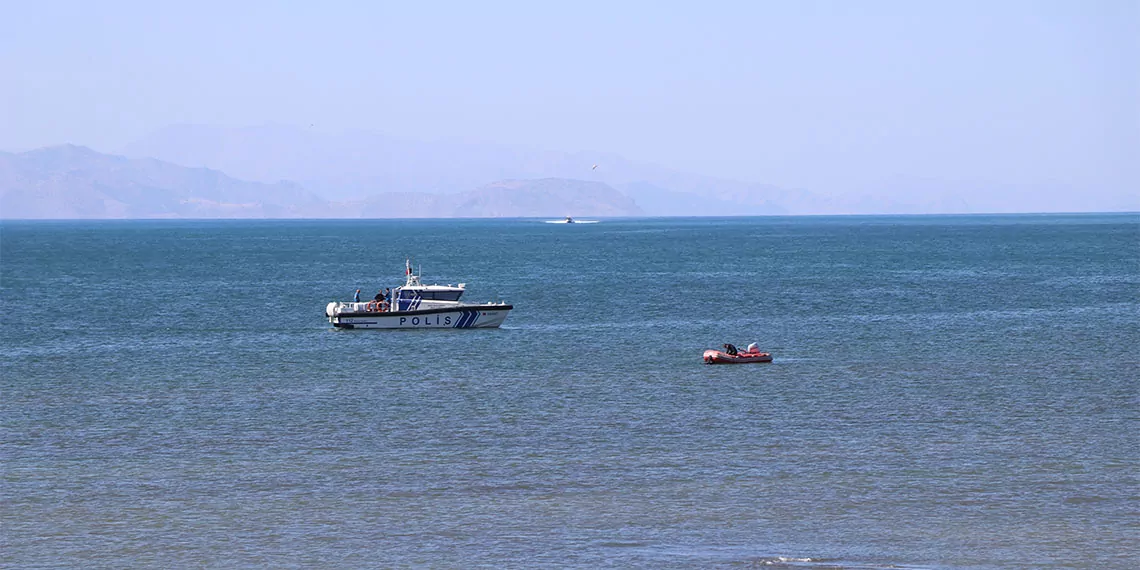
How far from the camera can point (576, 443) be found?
1924 inches

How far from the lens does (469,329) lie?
3612 inches

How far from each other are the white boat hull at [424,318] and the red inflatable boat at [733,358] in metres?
23.8

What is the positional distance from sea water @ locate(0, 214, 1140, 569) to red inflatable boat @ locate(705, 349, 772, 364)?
2.97ft

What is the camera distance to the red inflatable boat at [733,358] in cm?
7069

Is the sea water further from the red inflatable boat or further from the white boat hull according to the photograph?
the white boat hull

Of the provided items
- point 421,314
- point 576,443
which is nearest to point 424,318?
point 421,314

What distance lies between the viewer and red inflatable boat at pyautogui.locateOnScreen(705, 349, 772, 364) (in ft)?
232

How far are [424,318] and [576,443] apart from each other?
4382 centimetres

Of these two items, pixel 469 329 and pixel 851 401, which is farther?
pixel 469 329

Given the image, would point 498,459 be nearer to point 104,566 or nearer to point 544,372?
point 104,566

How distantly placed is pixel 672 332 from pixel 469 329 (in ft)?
45.5

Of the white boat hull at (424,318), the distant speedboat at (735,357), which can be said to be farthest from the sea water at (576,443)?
the white boat hull at (424,318)

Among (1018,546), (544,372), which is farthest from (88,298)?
(1018,546)

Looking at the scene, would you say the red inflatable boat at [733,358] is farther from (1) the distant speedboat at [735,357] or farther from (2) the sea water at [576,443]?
(2) the sea water at [576,443]
